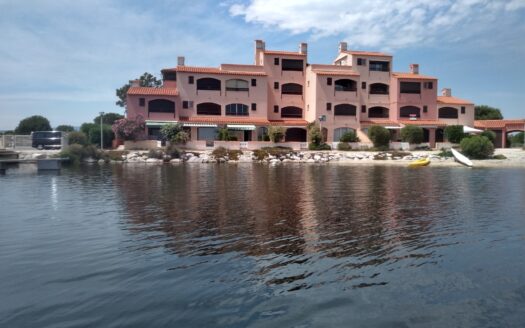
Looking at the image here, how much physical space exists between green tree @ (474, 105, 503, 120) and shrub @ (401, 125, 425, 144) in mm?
29314

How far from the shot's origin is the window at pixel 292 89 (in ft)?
219

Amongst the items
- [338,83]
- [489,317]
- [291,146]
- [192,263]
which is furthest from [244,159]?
[489,317]

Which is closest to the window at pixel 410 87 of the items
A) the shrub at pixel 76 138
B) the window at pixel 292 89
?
the window at pixel 292 89

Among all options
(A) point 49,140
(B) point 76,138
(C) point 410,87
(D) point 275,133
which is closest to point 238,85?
(D) point 275,133

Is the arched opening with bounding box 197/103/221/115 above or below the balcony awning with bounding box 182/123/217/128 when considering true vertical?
above

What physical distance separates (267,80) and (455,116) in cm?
3027

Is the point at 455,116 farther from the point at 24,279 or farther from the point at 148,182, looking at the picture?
the point at 24,279

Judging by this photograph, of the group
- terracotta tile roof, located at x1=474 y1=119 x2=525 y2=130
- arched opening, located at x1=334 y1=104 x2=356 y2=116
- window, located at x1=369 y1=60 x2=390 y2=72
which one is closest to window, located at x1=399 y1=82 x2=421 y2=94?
window, located at x1=369 y1=60 x2=390 y2=72

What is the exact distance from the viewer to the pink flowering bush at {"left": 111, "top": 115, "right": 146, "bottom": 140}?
55.4 metres

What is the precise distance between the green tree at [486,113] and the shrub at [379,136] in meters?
33.4

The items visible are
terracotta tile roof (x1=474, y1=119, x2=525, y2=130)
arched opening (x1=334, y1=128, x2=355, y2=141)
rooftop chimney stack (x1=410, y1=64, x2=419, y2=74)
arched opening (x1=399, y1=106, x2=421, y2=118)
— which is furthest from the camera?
rooftop chimney stack (x1=410, y1=64, x2=419, y2=74)

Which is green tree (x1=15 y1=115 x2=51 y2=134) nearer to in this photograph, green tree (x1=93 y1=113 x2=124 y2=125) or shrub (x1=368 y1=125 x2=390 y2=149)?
green tree (x1=93 y1=113 x2=124 y2=125)

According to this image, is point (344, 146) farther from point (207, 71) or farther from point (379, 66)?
point (207, 71)

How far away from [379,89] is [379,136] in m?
12.8
